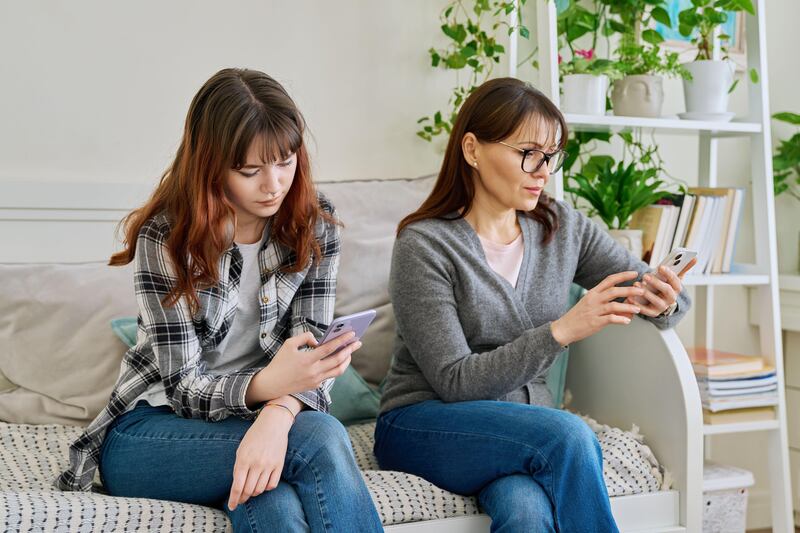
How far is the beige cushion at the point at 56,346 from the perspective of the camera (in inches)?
65.7

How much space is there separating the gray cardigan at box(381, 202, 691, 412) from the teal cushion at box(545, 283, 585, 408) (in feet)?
0.34

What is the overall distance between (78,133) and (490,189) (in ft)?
3.05

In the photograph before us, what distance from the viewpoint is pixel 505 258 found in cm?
158

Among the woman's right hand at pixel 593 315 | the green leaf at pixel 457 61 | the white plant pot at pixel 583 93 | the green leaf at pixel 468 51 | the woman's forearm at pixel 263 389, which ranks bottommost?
the woman's forearm at pixel 263 389

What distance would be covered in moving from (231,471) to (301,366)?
170 mm

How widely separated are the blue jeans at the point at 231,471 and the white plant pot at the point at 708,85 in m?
1.27

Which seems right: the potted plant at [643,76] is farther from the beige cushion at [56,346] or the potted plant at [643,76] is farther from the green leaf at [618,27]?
the beige cushion at [56,346]

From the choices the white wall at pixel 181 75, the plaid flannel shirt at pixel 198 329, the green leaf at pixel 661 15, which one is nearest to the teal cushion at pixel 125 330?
the plaid flannel shirt at pixel 198 329

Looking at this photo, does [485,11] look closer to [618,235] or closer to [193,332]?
[618,235]

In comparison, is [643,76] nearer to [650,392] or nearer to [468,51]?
[468,51]

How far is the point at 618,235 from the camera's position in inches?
77.8

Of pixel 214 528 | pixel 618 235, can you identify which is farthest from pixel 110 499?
pixel 618 235

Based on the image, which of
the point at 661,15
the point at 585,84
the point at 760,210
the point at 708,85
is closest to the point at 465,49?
the point at 585,84

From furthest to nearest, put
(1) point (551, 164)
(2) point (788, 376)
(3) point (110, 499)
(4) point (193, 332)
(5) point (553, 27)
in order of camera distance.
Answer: (2) point (788, 376) → (5) point (553, 27) → (1) point (551, 164) → (4) point (193, 332) → (3) point (110, 499)
